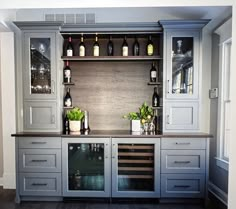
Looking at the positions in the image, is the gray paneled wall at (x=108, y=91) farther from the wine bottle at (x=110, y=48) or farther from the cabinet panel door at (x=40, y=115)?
the cabinet panel door at (x=40, y=115)

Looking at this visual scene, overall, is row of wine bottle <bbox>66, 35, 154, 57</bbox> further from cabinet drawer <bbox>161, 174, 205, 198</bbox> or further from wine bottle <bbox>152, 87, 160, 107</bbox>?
cabinet drawer <bbox>161, 174, 205, 198</bbox>

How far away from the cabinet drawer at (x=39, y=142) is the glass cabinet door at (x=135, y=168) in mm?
729

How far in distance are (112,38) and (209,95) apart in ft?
5.37

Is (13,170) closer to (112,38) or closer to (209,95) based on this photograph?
(112,38)

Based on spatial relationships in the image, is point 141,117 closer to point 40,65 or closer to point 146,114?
point 146,114

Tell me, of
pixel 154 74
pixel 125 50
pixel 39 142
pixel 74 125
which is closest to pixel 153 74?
pixel 154 74

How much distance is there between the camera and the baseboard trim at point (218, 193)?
280cm

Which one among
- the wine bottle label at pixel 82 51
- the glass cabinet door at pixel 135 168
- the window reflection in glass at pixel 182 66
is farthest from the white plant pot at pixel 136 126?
the wine bottle label at pixel 82 51

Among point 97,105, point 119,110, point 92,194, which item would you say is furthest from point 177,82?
point 92,194

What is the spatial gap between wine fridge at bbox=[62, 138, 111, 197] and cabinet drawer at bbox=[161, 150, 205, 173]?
0.71 meters

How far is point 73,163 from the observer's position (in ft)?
9.46

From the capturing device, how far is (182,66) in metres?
2.93

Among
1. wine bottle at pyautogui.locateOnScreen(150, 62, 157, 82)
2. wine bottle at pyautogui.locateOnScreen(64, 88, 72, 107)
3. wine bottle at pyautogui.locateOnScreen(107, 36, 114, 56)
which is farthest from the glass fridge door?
wine bottle at pyautogui.locateOnScreen(107, 36, 114, 56)

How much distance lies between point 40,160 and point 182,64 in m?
2.20
